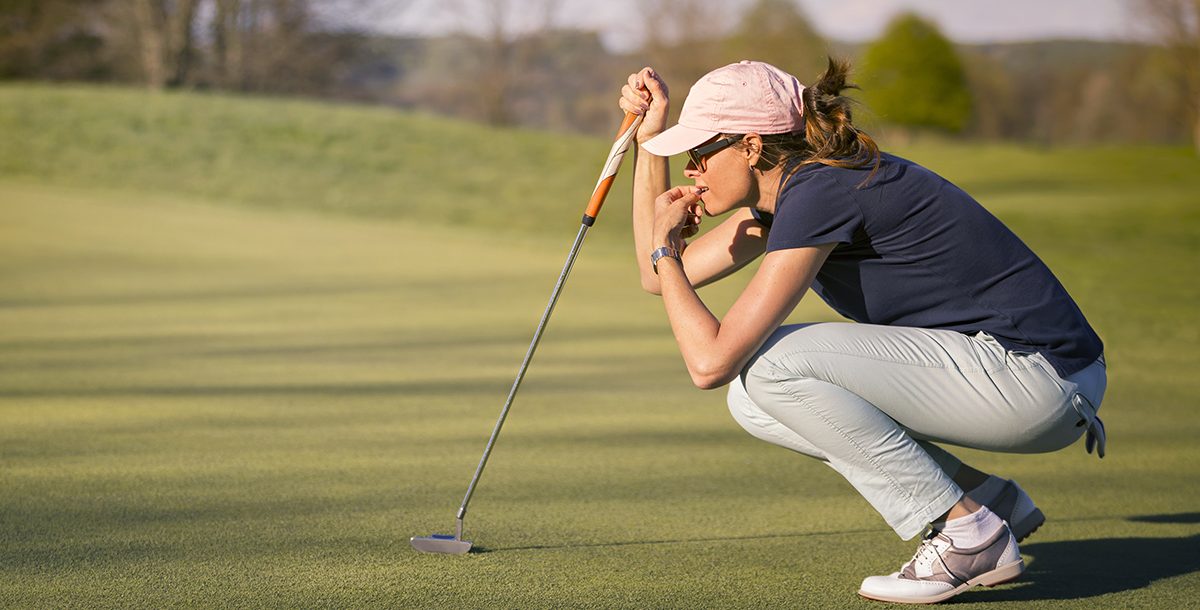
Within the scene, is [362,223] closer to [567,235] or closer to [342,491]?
[567,235]

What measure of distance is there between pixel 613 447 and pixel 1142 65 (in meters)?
34.3

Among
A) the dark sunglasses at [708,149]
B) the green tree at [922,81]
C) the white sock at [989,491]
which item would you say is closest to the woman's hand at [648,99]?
the dark sunglasses at [708,149]

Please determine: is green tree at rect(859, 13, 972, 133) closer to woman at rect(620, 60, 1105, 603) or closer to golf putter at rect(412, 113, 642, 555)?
golf putter at rect(412, 113, 642, 555)

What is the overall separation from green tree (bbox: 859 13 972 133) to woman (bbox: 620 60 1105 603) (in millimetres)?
48279

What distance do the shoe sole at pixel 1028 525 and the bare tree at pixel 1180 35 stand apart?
29.0m

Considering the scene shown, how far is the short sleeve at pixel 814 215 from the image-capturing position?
8.30 feet

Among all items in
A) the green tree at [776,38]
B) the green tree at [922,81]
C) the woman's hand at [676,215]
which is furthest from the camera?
the green tree at [922,81]

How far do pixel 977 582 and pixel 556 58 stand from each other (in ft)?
134

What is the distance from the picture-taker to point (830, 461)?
2.78m

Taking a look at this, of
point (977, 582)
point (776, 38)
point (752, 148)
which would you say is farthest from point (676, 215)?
point (776, 38)

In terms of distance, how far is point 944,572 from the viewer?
8.77 feet

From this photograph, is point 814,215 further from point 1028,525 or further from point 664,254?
point 1028,525

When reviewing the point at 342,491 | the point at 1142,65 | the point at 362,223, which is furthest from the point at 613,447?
the point at 1142,65

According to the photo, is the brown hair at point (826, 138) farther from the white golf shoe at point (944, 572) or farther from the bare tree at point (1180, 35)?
the bare tree at point (1180, 35)
